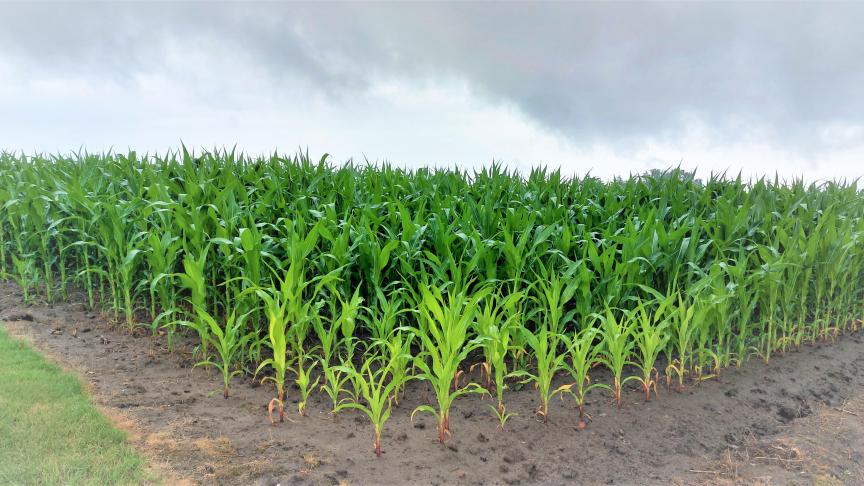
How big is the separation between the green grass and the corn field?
0.76 metres

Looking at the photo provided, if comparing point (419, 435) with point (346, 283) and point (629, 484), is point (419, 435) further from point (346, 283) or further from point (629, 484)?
point (346, 283)

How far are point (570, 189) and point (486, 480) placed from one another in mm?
4515

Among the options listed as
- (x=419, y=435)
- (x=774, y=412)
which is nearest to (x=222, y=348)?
(x=419, y=435)

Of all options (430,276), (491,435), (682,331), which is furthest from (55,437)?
(682,331)

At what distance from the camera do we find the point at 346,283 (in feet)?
14.9

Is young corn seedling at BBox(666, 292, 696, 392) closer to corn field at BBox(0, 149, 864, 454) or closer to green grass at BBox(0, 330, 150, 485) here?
corn field at BBox(0, 149, 864, 454)

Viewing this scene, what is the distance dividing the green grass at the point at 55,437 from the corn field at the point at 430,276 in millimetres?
756

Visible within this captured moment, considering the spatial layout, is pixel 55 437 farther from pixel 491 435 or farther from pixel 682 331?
pixel 682 331

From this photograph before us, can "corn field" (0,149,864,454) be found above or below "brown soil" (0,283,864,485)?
above

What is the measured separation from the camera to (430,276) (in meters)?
4.64

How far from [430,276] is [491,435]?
152cm

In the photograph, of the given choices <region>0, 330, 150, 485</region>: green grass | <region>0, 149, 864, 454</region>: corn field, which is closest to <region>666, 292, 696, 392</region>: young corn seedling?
<region>0, 149, 864, 454</region>: corn field

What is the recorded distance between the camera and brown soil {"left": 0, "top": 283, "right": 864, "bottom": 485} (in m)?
3.10

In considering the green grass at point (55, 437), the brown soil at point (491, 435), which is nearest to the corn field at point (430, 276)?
the brown soil at point (491, 435)
